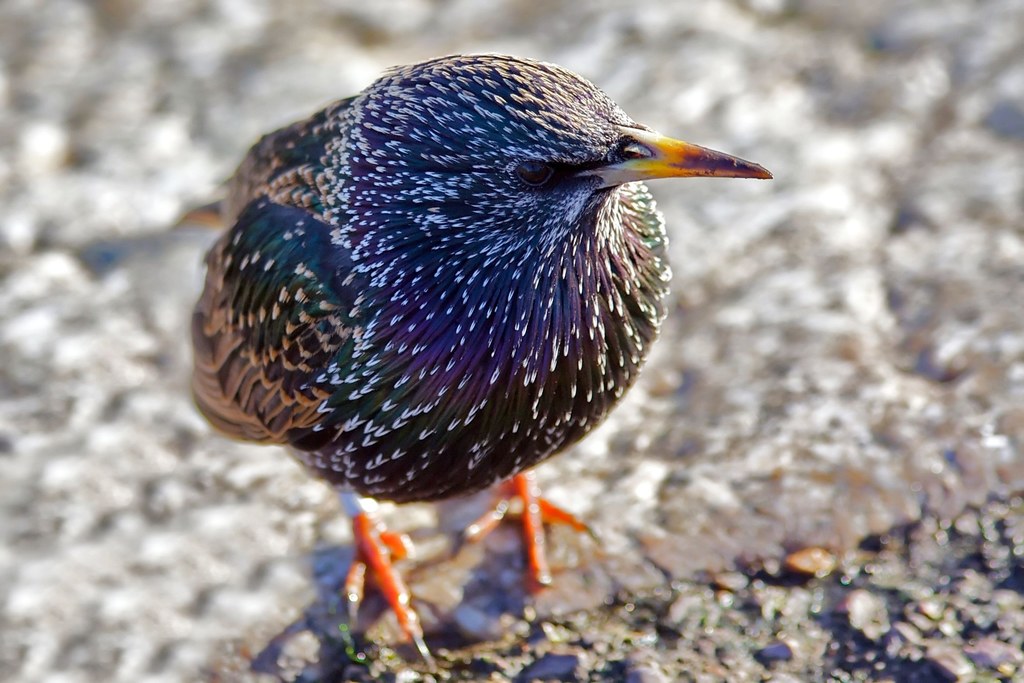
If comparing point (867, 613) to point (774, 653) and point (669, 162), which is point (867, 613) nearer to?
point (774, 653)

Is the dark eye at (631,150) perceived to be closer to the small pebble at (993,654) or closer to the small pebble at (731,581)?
the small pebble at (731,581)

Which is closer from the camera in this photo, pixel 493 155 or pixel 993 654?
pixel 493 155

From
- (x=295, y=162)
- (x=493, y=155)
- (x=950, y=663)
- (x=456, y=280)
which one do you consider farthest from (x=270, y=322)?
(x=950, y=663)

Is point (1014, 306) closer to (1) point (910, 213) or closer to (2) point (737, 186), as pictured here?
(1) point (910, 213)

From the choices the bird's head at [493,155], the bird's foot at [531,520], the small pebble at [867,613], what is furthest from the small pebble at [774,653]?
the bird's head at [493,155]

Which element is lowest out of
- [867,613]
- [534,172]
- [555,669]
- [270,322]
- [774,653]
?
[555,669]

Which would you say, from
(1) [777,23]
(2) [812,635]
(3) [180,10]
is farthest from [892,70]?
(3) [180,10]

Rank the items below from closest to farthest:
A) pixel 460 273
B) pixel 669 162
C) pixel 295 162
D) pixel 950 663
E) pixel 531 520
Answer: pixel 669 162 → pixel 460 273 → pixel 950 663 → pixel 295 162 → pixel 531 520
